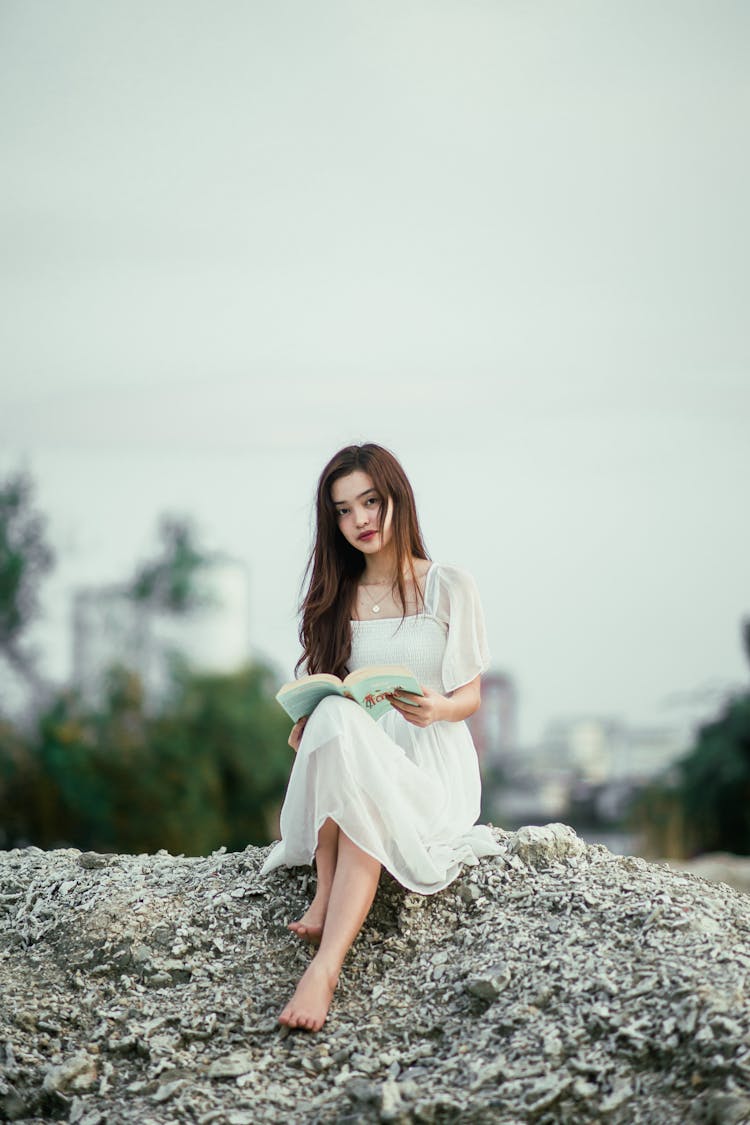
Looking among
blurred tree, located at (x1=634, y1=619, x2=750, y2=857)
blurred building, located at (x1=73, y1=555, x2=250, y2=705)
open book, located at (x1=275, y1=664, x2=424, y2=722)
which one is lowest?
blurred tree, located at (x1=634, y1=619, x2=750, y2=857)

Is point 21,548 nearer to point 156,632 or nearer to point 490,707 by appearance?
point 156,632

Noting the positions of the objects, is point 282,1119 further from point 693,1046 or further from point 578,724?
point 578,724

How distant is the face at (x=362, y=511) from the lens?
3854mm

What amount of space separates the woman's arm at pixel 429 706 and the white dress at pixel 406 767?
0.27ft

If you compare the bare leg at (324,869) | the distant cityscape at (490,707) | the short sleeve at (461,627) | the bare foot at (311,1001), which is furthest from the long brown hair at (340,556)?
the distant cityscape at (490,707)

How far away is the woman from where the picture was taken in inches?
133

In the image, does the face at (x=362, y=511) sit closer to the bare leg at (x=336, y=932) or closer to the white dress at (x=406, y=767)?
the white dress at (x=406, y=767)

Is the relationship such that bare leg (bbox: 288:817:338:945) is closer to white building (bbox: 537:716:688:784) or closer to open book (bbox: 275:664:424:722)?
open book (bbox: 275:664:424:722)

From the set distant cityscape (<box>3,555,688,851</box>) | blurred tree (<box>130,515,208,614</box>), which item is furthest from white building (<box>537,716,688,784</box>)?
blurred tree (<box>130,515,208,614</box>)

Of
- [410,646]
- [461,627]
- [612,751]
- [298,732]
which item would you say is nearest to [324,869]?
[298,732]

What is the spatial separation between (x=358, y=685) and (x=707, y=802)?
462 inches

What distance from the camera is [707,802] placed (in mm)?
14156

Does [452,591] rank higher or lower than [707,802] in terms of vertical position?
higher

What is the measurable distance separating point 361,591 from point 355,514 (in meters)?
0.31
